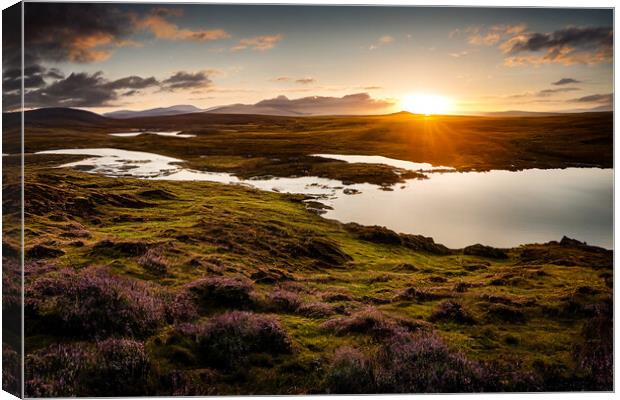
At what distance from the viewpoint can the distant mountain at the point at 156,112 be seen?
17000 millimetres

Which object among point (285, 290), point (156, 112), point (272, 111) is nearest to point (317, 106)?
point (272, 111)

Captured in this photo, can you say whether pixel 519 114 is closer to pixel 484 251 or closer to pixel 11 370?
pixel 484 251

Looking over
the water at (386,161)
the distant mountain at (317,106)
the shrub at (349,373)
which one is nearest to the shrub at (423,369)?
the shrub at (349,373)

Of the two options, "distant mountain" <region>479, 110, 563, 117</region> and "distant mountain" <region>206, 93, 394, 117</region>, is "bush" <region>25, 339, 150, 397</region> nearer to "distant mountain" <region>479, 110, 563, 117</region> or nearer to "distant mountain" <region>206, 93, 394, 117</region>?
"distant mountain" <region>206, 93, 394, 117</region>

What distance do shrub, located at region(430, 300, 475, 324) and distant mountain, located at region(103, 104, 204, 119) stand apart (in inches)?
336

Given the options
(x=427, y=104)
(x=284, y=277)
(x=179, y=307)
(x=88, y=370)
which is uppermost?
(x=427, y=104)

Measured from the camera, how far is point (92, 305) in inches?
555

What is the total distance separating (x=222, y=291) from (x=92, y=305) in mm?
3094

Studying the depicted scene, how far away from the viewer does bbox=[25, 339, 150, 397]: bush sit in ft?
44.1

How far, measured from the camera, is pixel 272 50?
16.6 metres

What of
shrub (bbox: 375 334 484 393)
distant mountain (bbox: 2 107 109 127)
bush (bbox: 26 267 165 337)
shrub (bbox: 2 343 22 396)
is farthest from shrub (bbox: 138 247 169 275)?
shrub (bbox: 375 334 484 393)

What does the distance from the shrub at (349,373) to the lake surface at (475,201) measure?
13.9ft

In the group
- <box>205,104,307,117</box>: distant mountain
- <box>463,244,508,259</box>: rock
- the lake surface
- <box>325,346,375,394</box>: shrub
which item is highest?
<box>205,104,307,117</box>: distant mountain

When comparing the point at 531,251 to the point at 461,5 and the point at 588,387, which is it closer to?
the point at 588,387
